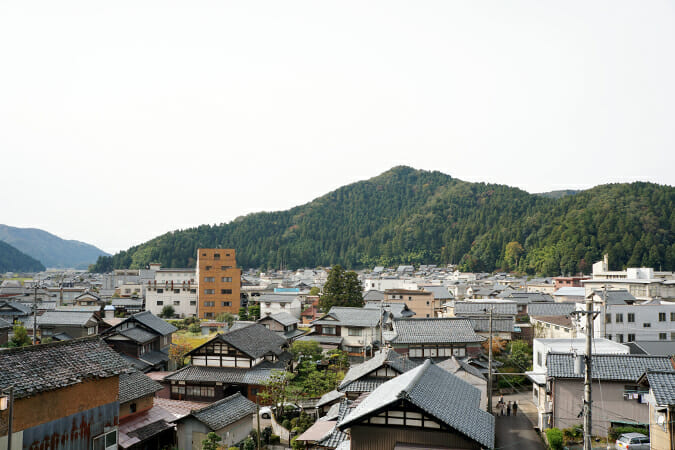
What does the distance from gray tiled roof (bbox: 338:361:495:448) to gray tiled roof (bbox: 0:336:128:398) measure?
766 centimetres

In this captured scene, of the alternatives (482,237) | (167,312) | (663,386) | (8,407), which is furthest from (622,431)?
(482,237)

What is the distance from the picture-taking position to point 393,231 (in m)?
181

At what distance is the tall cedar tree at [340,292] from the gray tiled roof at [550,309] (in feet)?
62.1

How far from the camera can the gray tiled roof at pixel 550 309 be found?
46.0 metres

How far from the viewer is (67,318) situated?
40.6 m

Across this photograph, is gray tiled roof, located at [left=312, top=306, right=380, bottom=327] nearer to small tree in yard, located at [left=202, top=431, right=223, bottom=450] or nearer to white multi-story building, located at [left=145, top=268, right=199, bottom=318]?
small tree in yard, located at [left=202, top=431, right=223, bottom=450]

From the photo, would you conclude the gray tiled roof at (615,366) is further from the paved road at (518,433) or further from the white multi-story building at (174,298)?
the white multi-story building at (174,298)

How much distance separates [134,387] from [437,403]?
1484cm

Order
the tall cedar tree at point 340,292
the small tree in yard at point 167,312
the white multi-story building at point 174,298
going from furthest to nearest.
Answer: the white multi-story building at point 174,298, the small tree in yard at point 167,312, the tall cedar tree at point 340,292

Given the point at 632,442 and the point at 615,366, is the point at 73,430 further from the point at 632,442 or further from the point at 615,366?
the point at 615,366

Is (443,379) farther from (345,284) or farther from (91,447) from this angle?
(345,284)

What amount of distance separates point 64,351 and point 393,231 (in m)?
168

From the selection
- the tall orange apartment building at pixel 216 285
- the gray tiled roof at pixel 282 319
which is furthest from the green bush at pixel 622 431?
the tall orange apartment building at pixel 216 285

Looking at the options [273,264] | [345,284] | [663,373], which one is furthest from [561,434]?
[273,264]
